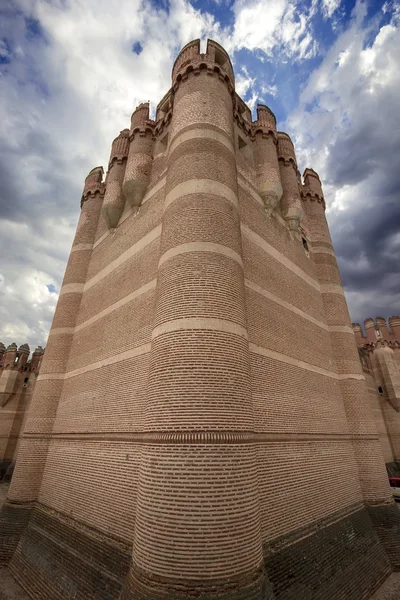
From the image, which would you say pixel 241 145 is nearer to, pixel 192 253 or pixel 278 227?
pixel 278 227

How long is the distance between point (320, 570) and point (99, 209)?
14.5 m

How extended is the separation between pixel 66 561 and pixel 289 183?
1381cm

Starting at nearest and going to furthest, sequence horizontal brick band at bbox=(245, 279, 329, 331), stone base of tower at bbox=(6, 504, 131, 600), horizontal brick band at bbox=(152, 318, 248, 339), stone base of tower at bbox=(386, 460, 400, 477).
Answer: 1. horizontal brick band at bbox=(152, 318, 248, 339)
2. stone base of tower at bbox=(6, 504, 131, 600)
3. horizontal brick band at bbox=(245, 279, 329, 331)
4. stone base of tower at bbox=(386, 460, 400, 477)

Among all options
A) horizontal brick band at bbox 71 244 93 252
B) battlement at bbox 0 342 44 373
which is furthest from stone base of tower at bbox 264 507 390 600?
battlement at bbox 0 342 44 373

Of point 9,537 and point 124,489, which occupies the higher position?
point 124,489

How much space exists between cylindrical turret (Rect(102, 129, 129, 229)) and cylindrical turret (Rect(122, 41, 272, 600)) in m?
4.74

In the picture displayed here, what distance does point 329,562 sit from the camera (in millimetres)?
6586

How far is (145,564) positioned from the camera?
423 centimetres

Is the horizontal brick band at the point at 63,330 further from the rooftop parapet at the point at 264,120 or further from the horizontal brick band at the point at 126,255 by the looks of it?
the rooftop parapet at the point at 264,120

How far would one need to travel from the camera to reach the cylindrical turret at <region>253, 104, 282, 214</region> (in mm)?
10719

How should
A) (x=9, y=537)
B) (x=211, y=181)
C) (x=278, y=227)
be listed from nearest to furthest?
(x=211, y=181), (x=9, y=537), (x=278, y=227)

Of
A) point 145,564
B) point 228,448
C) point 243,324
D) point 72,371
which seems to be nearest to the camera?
point 145,564

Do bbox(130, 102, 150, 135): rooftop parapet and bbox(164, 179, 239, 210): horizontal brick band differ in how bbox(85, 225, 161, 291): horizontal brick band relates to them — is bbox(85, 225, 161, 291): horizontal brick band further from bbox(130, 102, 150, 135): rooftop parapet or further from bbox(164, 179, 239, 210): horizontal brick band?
bbox(130, 102, 150, 135): rooftop parapet

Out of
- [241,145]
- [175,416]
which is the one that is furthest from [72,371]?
[241,145]
